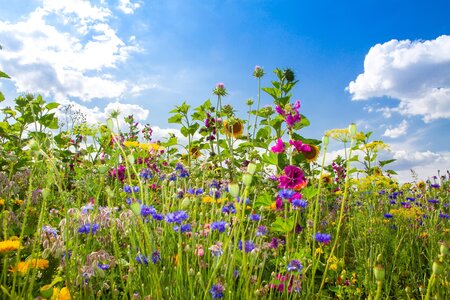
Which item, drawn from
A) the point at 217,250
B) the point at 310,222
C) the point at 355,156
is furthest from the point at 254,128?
the point at 217,250

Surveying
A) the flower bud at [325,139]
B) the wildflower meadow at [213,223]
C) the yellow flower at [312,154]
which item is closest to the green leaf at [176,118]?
the wildflower meadow at [213,223]

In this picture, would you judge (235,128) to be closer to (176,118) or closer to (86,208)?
(176,118)

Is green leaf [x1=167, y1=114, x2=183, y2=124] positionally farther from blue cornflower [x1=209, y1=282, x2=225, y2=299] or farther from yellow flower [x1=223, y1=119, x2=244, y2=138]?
blue cornflower [x1=209, y1=282, x2=225, y2=299]

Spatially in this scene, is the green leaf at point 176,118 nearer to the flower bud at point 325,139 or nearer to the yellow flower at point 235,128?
the yellow flower at point 235,128

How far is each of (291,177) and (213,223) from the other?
713 mm

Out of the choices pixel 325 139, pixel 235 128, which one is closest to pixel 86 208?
pixel 325 139

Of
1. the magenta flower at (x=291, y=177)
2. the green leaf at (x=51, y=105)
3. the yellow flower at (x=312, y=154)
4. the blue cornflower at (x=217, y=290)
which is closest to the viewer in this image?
the blue cornflower at (x=217, y=290)

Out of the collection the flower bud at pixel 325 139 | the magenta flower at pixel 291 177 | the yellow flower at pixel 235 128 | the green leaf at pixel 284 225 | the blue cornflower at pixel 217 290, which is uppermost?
the yellow flower at pixel 235 128

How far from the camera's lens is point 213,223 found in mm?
2002

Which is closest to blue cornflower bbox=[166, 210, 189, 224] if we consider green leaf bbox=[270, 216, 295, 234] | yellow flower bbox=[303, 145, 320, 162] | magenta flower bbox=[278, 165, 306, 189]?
green leaf bbox=[270, 216, 295, 234]

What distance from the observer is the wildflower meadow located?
5.46 feet

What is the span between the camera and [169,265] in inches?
75.5

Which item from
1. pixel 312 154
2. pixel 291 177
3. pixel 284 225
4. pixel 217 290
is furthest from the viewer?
pixel 312 154

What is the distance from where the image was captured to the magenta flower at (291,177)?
245 cm
